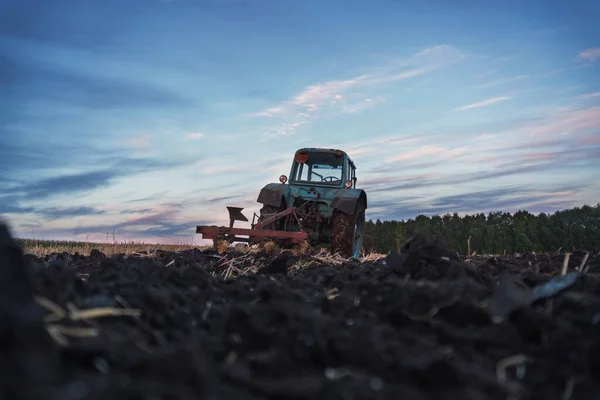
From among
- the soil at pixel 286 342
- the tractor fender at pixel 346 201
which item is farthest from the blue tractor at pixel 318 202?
the soil at pixel 286 342

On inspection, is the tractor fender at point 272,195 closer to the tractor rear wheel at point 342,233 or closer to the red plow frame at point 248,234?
the red plow frame at point 248,234

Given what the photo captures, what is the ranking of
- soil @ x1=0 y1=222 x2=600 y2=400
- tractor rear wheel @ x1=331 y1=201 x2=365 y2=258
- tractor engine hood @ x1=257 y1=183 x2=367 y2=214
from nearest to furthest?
soil @ x1=0 y1=222 x2=600 y2=400 < tractor engine hood @ x1=257 y1=183 x2=367 y2=214 < tractor rear wheel @ x1=331 y1=201 x2=365 y2=258

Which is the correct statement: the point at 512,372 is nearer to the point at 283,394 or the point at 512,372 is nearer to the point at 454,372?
the point at 454,372

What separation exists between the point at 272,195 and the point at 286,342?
8789mm

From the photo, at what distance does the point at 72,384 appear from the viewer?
1.10 meters

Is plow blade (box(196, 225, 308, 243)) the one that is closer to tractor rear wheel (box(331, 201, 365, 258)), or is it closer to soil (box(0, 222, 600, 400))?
tractor rear wheel (box(331, 201, 365, 258))

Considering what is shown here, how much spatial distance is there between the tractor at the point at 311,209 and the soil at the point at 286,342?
263 inches

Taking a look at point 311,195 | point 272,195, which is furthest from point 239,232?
point 311,195

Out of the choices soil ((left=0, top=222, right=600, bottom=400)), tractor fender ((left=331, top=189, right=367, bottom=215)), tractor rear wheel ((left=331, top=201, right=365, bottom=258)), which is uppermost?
tractor fender ((left=331, top=189, right=367, bottom=215))

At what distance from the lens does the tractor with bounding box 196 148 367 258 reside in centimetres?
921

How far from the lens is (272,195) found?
10.3m

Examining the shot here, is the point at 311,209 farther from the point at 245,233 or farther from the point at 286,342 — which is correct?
the point at 286,342

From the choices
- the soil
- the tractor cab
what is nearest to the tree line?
the tractor cab

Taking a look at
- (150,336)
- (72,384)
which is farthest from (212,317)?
(72,384)
